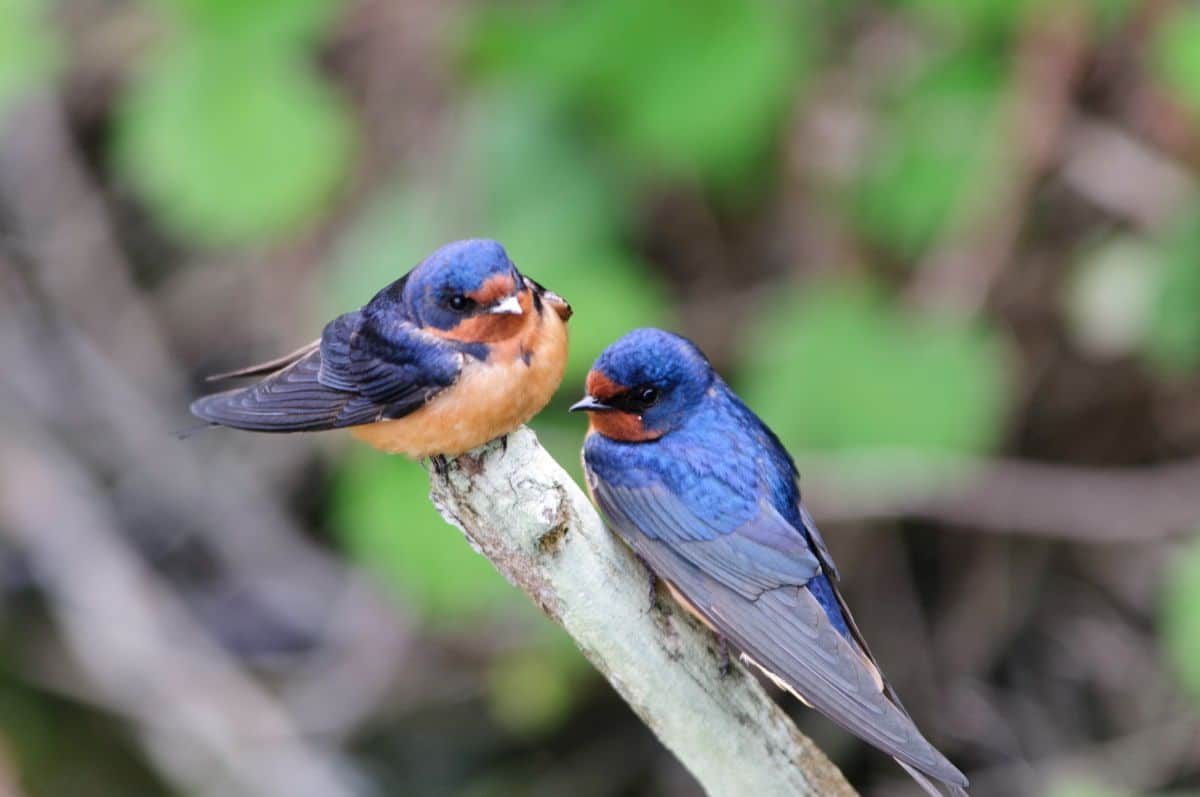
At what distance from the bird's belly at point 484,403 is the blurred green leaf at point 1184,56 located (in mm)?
1754

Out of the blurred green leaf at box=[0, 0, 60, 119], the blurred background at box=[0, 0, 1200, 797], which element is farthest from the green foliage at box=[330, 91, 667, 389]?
the blurred green leaf at box=[0, 0, 60, 119]

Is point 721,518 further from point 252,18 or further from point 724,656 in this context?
point 252,18

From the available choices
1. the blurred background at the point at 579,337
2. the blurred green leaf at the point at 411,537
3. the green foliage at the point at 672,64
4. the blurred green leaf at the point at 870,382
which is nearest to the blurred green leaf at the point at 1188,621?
the blurred background at the point at 579,337

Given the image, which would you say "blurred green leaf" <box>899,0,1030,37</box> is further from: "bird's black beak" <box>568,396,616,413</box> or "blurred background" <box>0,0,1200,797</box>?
"bird's black beak" <box>568,396,616,413</box>

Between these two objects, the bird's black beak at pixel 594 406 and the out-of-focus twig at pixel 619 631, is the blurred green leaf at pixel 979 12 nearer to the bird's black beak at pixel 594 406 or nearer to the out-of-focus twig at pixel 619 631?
the bird's black beak at pixel 594 406

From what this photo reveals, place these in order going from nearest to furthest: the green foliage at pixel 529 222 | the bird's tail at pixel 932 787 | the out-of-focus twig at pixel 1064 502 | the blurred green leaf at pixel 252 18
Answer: the bird's tail at pixel 932 787 < the blurred green leaf at pixel 252 18 < the green foliage at pixel 529 222 < the out-of-focus twig at pixel 1064 502

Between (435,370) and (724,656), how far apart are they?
1.42 ft

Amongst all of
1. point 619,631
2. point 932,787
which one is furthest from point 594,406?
point 932,787

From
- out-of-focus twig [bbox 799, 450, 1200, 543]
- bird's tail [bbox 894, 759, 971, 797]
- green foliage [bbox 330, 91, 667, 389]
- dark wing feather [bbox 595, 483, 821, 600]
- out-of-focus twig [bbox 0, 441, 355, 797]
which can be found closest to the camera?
bird's tail [bbox 894, 759, 971, 797]

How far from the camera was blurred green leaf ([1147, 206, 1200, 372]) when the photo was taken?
3.09 meters

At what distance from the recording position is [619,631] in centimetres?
157

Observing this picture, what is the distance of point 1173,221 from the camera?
321 cm

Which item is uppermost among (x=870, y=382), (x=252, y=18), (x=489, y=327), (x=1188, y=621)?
(x=252, y=18)

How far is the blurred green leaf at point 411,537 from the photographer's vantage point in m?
3.02
